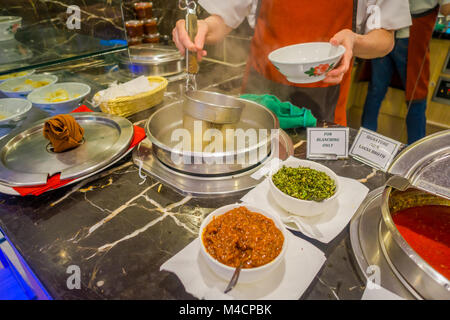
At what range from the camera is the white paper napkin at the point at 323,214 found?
3.07 feet

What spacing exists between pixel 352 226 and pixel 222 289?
0.53m

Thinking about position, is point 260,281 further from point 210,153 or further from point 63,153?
point 63,153

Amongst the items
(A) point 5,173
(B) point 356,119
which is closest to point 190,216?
(A) point 5,173

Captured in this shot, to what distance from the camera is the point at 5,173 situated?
110 centimetres

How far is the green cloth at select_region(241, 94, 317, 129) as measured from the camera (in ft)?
5.23

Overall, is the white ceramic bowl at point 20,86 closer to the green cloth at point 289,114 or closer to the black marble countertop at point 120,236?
the black marble countertop at point 120,236

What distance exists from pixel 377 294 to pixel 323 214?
33 centimetres

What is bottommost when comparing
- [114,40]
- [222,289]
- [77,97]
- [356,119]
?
[356,119]

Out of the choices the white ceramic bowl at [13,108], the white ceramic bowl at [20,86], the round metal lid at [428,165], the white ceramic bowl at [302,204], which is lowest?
the white ceramic bowl at [302,204]

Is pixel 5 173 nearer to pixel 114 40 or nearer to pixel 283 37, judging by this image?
pixel 114 40

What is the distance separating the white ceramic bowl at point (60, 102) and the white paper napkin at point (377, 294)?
1954mm

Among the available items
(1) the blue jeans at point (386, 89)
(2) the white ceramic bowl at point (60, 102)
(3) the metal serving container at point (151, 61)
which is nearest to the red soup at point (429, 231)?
(2) the white ceramic bowl at point (60, 102)

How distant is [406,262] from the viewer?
747 mm

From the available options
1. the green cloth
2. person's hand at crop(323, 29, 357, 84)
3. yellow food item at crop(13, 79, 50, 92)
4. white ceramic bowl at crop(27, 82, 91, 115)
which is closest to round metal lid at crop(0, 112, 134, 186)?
white ceramic bowl at crop(27, 82, 91, 115)
